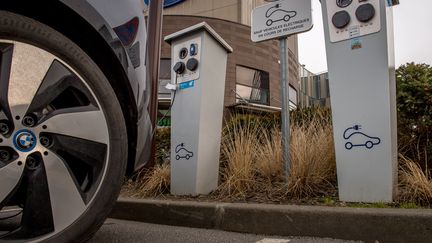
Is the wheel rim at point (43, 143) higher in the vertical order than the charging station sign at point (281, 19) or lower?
lower

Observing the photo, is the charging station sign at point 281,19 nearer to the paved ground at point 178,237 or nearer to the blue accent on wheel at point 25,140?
the paved ground at point 178,237

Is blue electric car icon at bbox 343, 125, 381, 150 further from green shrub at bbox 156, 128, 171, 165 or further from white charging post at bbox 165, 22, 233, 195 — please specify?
green shrub at bbox 156, 128, 171, 165

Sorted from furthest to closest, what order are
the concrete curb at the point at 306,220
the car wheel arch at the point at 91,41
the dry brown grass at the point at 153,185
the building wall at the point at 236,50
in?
the building wall at the point at 236,50 → the dry brown grass at the point at 153,185 → the concrete curb at the point at 306,220 → the car wheel arch at the point at 91,41

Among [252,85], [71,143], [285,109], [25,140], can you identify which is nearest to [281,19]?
[285,109]

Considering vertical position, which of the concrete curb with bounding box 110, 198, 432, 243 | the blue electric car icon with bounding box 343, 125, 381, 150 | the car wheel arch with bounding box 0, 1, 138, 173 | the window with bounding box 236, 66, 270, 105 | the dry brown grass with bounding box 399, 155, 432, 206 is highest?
the window with bounding box 236, 66, 270, 105

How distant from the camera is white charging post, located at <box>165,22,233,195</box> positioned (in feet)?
12.7

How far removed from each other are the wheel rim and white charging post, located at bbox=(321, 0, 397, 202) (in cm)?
209

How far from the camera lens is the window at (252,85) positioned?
21.8 m

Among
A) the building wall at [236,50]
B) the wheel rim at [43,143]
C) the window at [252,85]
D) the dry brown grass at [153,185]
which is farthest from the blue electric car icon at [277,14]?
the window at [252,85]

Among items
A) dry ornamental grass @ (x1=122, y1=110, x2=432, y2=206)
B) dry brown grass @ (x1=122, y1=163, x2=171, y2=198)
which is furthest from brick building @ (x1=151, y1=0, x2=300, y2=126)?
dry ornamental grass @ (x1=122, y1=110, x2=432, y2=206)

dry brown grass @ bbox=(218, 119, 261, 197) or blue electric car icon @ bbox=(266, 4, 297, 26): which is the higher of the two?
blue electric car icon @ bbox=(266, 4, 297, 26)

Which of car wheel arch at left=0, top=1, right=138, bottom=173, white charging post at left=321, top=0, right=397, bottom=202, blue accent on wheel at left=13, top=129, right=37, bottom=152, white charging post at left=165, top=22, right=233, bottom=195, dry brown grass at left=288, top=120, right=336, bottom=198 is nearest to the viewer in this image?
blue accent on wheel at left=13, top=129, right=37, bottom=152

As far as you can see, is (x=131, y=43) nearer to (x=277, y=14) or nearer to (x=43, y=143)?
(x=43, y=143)

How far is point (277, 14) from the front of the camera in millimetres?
3646
